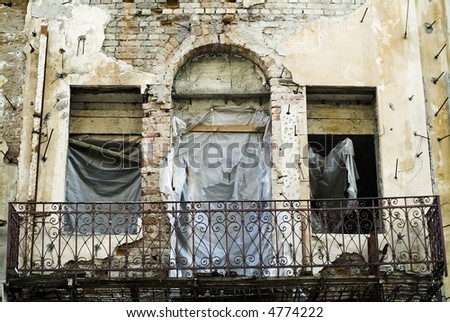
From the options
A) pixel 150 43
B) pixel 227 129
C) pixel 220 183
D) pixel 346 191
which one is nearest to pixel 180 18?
pixel 150 43

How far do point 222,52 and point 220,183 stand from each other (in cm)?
178

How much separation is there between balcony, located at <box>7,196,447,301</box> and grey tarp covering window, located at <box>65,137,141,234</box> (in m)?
0.08

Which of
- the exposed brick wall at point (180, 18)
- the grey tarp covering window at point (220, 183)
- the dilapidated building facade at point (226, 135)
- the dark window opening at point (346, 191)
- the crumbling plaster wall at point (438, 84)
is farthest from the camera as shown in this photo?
the exposed brick wall at point (180, 18)

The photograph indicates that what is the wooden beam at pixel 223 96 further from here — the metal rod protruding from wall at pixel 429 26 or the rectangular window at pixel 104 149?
the metal rod protruding from wall at pixel 429 26

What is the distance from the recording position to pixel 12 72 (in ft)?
47.4

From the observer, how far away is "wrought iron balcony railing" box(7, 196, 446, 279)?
42.4 ft

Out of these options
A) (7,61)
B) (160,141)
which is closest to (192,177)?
(160,141)

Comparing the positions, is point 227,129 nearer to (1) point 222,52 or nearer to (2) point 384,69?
(1) point 222,52

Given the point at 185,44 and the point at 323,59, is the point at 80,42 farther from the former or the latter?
the point at 323,59

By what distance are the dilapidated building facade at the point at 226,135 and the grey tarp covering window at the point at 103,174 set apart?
2 centimetres

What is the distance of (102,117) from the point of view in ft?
47.6

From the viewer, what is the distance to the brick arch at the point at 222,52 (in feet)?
47.2

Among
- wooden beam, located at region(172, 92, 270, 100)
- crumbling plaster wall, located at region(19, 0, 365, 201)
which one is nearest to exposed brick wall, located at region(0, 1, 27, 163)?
crumbling plaster wall, located at region(19, 0, 365, 201)

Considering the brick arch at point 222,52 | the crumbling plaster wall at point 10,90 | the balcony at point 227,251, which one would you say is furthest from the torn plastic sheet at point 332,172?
the crumbling plaster wall at point 10,90
